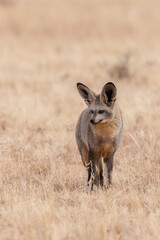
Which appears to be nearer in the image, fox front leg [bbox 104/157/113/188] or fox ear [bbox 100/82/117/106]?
fox ear [bbox 100/82/117/106]

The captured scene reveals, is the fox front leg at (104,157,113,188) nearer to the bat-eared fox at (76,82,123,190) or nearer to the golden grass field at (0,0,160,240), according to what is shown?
the bat-eared fox at (76,82,123,190)

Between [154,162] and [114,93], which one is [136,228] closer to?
[114,93]

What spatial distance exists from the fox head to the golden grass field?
939mm

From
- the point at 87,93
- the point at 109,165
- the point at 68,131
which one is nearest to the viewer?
the point at 87,93

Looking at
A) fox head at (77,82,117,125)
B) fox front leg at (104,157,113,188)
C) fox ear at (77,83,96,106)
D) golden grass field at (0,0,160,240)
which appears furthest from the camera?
fox front leg at (104,157,113,188)

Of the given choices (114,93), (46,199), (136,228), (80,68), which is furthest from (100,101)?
(80,68)

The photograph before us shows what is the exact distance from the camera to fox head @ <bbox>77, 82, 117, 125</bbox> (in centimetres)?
611

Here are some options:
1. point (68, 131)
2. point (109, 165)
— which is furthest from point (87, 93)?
point (68, 131)

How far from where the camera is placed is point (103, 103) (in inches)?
246

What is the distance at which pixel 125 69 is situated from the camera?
53.0 ft

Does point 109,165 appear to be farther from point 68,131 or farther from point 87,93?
point 68,131

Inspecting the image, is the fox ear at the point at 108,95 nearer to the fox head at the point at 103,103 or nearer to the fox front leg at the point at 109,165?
the fox head at the point at 103,103

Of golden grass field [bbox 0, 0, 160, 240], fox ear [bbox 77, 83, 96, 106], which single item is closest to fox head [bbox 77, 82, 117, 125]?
fox ear [bbox 77, 83, 96, 106]

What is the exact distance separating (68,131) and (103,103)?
3.72 m
